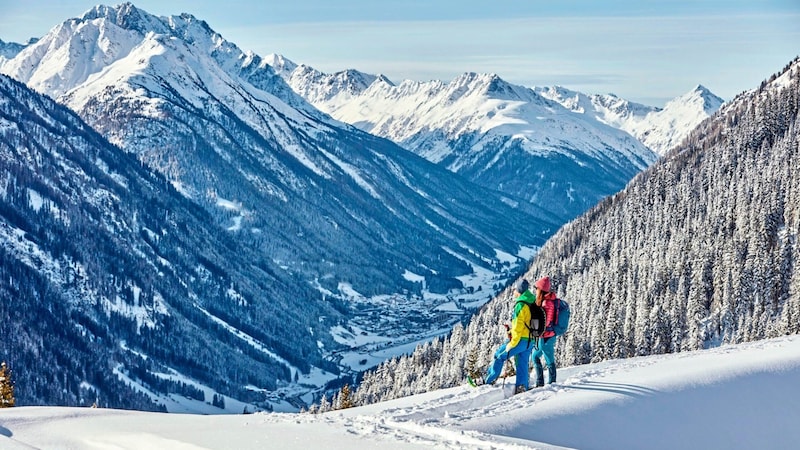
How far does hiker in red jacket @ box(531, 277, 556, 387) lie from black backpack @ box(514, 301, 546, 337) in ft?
1.60

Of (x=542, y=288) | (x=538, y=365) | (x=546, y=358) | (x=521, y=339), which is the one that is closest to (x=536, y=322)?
(x=521, y=339)

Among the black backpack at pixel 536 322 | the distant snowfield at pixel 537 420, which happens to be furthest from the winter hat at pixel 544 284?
the distant snowfield at pixel 537 420

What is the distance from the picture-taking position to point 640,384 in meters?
32.7

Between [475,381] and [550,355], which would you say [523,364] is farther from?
[475,381]

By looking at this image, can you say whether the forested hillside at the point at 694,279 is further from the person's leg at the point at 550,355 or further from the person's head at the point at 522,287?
the person's head at the point at 522,287

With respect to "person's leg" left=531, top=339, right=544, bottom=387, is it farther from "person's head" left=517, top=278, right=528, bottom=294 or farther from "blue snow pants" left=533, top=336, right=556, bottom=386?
"person's head" left=517, top=278, right=528, bottom=294

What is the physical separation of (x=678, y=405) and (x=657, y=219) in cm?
16713

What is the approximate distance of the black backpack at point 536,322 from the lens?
33.6 m

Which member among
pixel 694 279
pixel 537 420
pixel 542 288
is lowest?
pixel 537 420

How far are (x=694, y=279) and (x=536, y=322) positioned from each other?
365 feet

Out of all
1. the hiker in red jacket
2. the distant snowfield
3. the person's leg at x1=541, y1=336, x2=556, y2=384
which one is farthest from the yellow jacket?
the distant snowfield

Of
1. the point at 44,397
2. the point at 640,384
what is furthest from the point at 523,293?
the point at 44,397

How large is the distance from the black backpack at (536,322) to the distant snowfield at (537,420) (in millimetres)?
2195

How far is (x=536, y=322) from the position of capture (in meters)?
33.7
